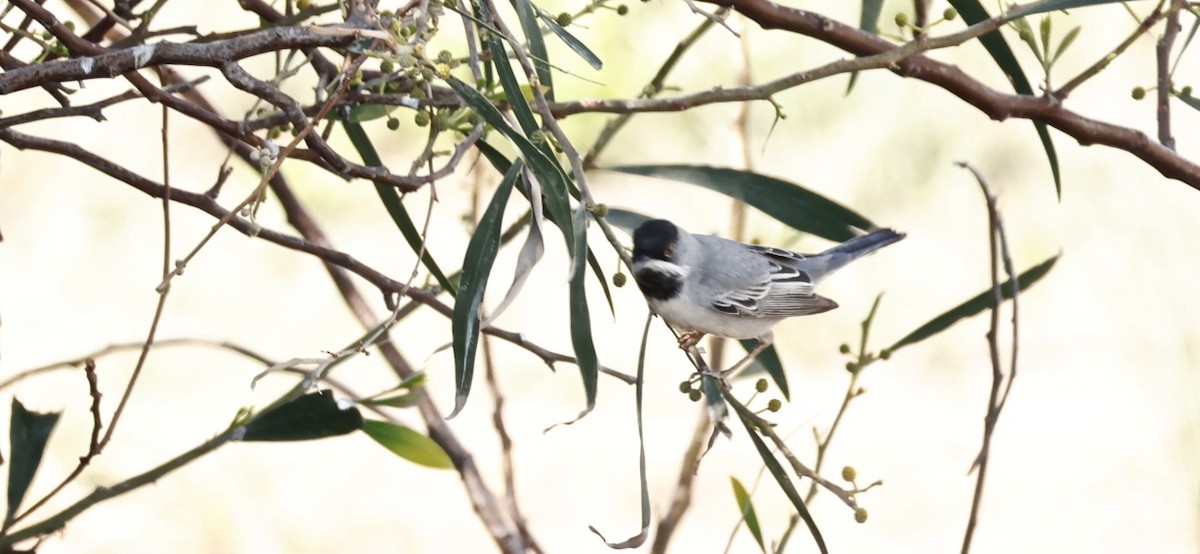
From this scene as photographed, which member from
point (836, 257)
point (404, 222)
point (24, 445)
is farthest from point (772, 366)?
point (24, 445)

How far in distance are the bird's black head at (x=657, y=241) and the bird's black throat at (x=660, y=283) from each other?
3cm

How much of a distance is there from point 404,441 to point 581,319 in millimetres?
789

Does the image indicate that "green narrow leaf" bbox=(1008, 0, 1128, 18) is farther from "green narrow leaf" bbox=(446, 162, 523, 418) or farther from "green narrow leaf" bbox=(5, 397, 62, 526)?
"green narrow leaf" bbox=(5, 397, 62, 526)

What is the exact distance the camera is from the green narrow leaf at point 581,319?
123 cm

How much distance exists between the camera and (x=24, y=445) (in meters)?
1.88

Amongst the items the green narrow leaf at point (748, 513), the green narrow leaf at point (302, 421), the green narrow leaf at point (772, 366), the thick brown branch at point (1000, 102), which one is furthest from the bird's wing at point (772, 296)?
the green narrow leaf at point (302, 421)

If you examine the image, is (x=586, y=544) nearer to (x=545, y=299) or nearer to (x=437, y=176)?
(x=545, y=299)

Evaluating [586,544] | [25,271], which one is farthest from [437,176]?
[25,271]

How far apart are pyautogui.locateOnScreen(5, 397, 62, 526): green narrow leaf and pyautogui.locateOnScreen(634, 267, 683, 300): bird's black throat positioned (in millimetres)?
1050

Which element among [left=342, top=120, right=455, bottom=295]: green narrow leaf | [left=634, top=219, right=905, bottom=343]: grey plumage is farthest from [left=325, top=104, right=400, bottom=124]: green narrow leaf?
[left=634, top=219, right=905, bottom=343]: grey plumage

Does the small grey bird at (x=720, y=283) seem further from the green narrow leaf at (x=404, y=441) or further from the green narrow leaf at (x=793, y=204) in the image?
the green narrow leaf at (x=404, y=441)

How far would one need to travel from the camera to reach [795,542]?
13.8ft

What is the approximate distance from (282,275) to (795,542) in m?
2.51

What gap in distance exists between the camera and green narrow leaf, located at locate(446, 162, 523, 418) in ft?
4.25
